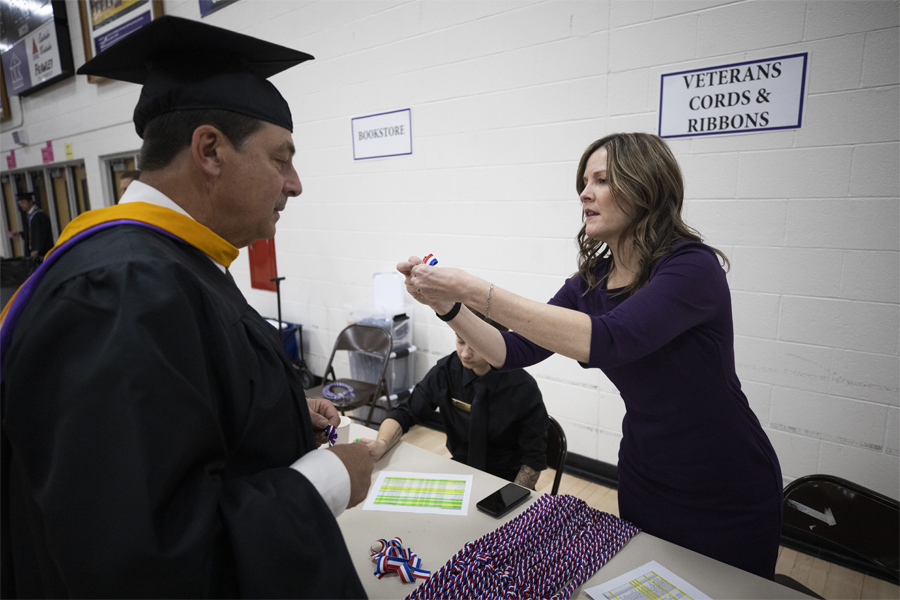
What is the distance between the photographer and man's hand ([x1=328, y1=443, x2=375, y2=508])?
0.82 meters

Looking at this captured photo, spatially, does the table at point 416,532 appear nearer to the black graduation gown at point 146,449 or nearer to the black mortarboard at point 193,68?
the black graduation gown at point 146,449

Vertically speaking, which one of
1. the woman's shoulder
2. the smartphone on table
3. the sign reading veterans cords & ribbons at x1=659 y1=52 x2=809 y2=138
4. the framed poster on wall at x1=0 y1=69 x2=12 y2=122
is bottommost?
the smartphone on table

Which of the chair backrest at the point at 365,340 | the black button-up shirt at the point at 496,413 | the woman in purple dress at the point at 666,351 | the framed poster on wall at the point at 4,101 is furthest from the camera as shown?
the framed poster on wall at the point at 4,101

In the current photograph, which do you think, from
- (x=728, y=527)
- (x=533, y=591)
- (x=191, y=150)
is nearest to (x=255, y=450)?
(x=191, y=150)

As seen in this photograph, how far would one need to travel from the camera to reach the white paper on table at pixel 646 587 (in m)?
1.06

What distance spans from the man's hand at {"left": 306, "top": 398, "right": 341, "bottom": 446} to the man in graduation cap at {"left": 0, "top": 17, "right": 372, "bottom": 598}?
227mm

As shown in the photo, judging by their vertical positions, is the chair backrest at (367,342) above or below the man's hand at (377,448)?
below

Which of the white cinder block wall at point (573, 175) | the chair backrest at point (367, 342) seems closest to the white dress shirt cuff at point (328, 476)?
the white cinder block wall at point (573, 175)

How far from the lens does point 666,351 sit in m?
1.28

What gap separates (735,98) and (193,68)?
A: 231 centimetres

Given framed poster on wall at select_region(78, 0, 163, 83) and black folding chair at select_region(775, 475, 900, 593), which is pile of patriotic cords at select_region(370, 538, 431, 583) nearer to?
black folding chair at select_region(775, 475, 900, 593)

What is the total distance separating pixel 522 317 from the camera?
124cm

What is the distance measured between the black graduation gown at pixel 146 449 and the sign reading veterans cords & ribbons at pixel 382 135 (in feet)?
9.46

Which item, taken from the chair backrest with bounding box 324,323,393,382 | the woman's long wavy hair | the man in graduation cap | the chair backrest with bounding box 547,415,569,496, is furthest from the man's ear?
the chair backrest with bounding box 324,323,393,382
